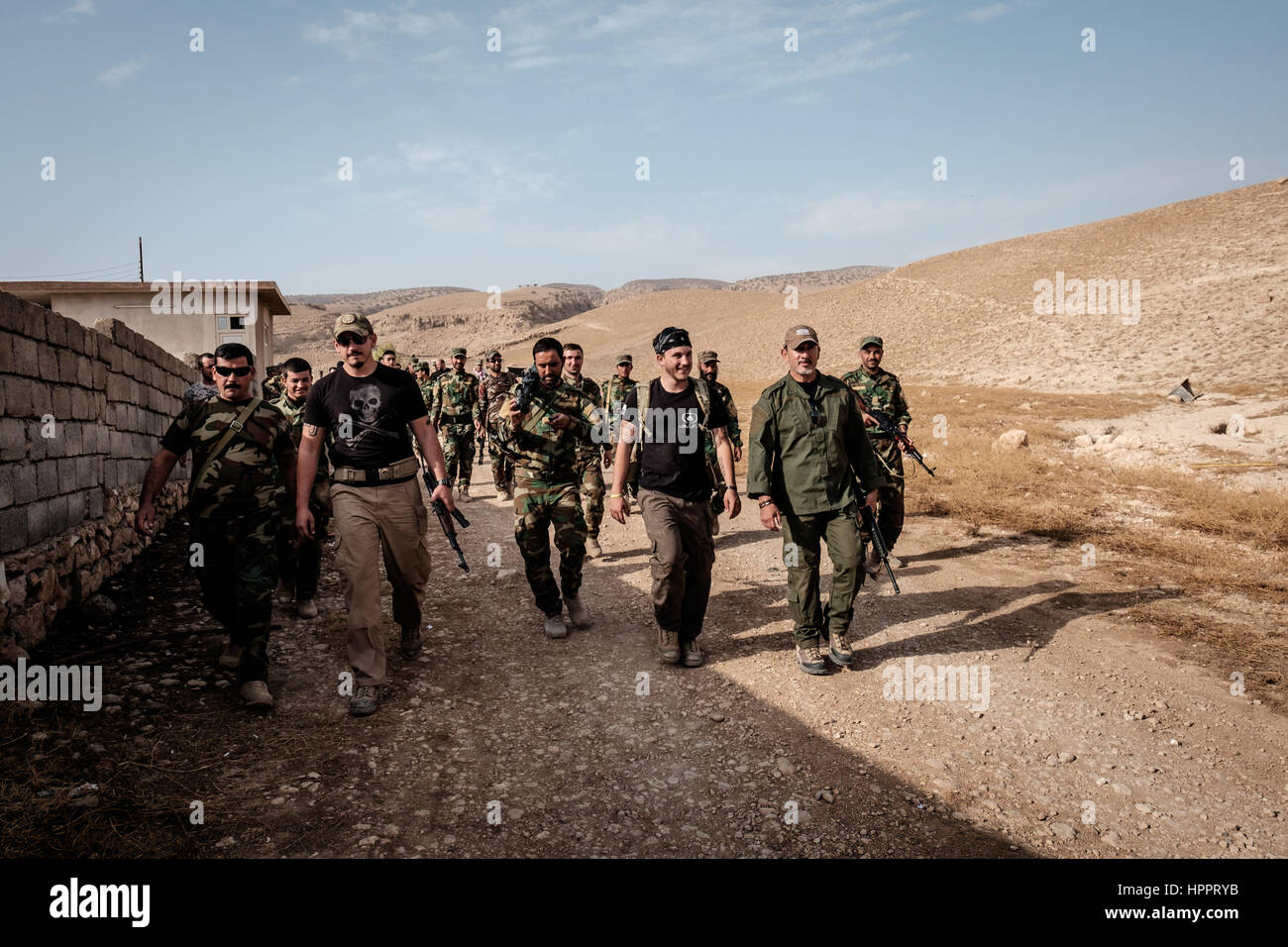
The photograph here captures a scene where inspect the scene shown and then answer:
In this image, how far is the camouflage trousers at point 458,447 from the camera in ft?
36.7

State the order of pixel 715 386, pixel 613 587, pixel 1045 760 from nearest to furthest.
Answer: pixel 1045 760
pixel 715 386
pixel 613 587

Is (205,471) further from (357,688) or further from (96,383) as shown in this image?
(96,383)

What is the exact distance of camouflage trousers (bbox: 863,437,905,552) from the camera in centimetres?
655

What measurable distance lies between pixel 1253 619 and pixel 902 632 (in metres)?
2.68

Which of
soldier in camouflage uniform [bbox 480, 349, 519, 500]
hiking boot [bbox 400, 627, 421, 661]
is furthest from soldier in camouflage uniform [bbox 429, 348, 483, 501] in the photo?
hiking boot [bbox 400, 627, 421, 661]

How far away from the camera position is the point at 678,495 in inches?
190

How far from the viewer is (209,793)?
3289mm

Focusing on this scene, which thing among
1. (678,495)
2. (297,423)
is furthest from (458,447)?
(678,495)

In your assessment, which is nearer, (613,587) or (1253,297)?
(613,587)

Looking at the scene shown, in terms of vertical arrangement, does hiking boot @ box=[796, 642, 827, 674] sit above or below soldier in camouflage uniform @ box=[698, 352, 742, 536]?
below

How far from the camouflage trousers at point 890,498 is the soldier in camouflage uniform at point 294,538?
467cm

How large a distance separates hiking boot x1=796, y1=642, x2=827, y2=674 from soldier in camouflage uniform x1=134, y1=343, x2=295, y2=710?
322cm

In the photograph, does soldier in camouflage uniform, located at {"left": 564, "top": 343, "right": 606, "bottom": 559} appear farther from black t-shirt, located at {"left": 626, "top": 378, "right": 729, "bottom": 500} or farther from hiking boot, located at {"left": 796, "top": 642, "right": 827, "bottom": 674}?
hiking boot, located at {"left": 796, "top": 642, "right": 827, "bottom": 674}

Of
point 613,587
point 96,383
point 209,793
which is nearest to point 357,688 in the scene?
point 209,793
